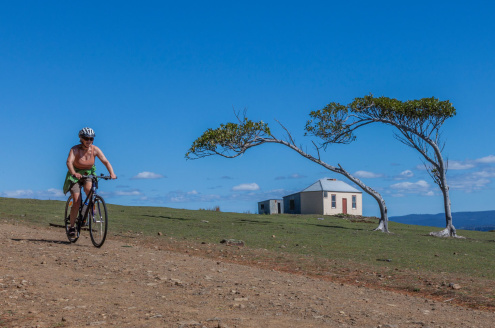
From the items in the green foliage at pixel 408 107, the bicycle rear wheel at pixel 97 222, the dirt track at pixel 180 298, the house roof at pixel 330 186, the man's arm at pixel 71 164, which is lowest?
the dirt track at pixel 180 298

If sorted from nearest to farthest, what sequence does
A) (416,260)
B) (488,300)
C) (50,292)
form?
(50,292) → (488,300) → (416,260)

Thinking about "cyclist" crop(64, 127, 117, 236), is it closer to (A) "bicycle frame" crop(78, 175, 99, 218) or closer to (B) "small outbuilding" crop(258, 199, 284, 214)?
(A) "bicycle frame" crop(78, 175, 99, 218)

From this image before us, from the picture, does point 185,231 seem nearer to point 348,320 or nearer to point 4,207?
point 4,207

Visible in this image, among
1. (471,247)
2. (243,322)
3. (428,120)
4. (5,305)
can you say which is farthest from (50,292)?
(428,120)

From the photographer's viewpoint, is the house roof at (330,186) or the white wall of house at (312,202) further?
Answer: the house roof at (330,186)

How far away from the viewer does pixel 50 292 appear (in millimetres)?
7508

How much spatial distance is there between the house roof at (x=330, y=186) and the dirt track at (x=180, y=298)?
45702 mm

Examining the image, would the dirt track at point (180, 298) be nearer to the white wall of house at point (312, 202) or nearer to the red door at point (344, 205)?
the white wall of house at point (312, 202)

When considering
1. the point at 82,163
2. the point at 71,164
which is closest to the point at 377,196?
the point at 82,163

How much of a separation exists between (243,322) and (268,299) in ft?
5.13

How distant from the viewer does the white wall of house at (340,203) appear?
55406 millimetres

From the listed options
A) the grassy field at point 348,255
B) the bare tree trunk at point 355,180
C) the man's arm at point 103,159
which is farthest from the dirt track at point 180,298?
the bare tree trunk at point 355,180

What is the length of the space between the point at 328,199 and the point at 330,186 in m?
1.81

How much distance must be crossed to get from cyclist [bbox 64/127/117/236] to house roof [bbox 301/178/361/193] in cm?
4454
